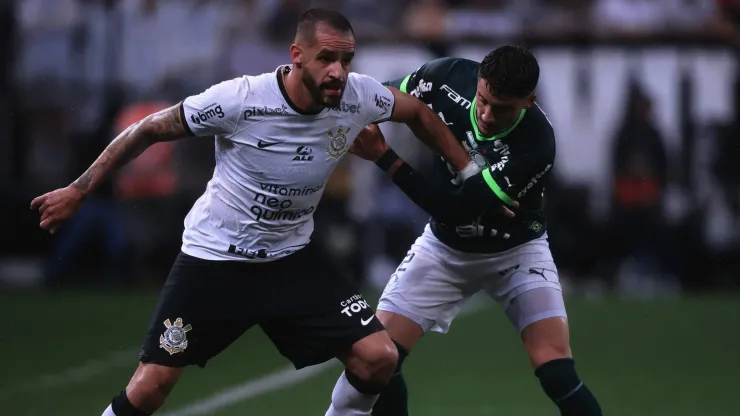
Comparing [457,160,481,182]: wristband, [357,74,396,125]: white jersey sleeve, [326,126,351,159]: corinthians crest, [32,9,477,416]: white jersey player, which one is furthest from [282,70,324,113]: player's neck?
[457,160,481,182]: wristband

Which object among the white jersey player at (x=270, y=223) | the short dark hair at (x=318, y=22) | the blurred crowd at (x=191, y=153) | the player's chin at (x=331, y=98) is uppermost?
the short dark hair at (x=318, y=22)

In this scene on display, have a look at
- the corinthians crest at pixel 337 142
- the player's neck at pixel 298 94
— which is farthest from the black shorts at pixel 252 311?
the player's neck at pixel 298 94

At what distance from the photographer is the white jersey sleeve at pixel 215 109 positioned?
19.8ft

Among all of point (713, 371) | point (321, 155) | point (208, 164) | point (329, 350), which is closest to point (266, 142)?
point (321, 155)

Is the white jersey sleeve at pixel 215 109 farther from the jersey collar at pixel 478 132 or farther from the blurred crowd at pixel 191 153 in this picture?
the blurred crowd at pixel 191 153

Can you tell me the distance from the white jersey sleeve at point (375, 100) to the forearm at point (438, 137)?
0.19 metres

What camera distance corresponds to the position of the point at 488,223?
7.02m

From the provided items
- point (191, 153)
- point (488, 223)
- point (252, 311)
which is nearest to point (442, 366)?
point (488, 223)

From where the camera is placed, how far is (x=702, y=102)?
16.1 metres

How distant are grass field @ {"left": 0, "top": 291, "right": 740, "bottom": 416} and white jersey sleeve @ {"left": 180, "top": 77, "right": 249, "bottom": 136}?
2951mm

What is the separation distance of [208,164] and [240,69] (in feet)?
4.01

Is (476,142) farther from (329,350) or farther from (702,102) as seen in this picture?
(702,102)

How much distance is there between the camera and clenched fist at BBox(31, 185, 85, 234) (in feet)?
19.2

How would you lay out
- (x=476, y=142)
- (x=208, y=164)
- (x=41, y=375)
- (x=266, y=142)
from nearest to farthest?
1. (x=266, y=142)
2. (x=476, y=142)
3. (x=41, y=375)
4. (x=208, y=164)
